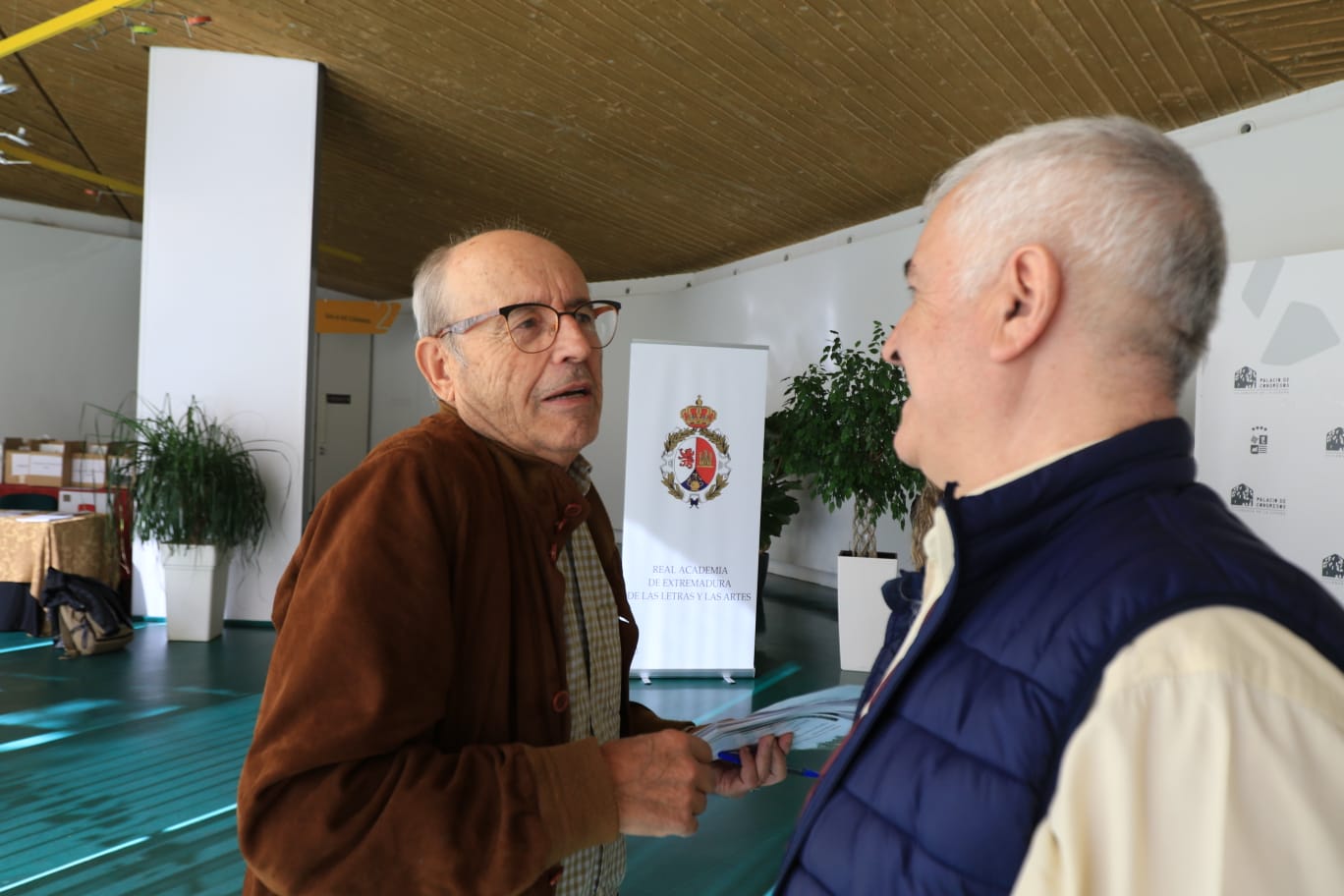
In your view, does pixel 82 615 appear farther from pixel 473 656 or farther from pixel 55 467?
pixel 473 656

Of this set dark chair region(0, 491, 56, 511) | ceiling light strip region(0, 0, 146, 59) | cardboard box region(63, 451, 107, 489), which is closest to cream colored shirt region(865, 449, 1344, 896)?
ceiling light strip region(0, 0, 146, 59)

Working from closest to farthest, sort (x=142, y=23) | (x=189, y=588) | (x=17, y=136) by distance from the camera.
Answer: (x=189, y=588)
(x=142, y=23)
(x=17, y=136)

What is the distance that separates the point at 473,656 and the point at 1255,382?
540 centimetres

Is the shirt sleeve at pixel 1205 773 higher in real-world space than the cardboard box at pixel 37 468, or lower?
higher

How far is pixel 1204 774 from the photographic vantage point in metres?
0.56

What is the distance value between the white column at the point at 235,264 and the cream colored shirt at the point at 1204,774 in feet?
22.2

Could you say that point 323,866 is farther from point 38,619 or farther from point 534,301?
point 38,619

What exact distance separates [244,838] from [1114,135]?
3.57 ft

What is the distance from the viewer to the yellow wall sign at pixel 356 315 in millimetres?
11484

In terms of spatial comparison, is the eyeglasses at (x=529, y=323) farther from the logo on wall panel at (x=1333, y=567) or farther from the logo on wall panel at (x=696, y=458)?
the logo on wall panel at (x=1333, y=567)

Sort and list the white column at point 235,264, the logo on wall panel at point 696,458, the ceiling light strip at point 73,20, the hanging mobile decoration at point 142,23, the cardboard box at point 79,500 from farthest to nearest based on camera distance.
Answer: the cardboard box at point 79,500, the white column at point 235,264, the hanging mobile decoration at point 142,23, the logo on wall panel at point 696,458, the ceiling light strip at point 73,20

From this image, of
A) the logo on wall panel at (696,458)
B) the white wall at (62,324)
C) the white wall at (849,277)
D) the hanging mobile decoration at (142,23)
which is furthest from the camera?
the white wall at (62,324)

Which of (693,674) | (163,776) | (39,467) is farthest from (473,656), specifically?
(39,467)

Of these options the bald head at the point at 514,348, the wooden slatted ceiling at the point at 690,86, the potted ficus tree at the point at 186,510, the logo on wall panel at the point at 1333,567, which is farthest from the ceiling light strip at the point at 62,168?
the logo on wall panel at the point at 1333,567
